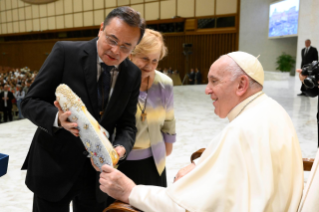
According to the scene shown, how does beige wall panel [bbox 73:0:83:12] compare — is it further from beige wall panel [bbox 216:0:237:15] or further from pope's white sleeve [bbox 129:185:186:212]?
pope's white sleeve [bbox 129:185:186:212]

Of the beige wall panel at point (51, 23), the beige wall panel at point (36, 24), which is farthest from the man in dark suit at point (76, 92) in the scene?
the beige wall panel at point (51, 23)

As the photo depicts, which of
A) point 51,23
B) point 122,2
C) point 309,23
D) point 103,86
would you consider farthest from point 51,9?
point 103,86

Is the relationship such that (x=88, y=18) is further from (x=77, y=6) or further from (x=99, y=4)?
Answer: (x=99, y=4)

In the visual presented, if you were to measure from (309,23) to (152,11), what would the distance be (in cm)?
966

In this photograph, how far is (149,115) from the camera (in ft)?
7.49

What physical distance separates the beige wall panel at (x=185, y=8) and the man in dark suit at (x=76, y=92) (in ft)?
51.3

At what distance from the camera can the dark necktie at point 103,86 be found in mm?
1708

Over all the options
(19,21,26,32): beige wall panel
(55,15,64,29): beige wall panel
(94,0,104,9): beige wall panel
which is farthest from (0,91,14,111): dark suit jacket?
(55,15,64,29): beige wall panel

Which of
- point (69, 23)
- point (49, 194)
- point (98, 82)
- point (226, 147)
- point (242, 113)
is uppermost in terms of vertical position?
point (69, 23)

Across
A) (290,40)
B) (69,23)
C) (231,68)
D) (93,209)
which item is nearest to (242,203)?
(231,68)

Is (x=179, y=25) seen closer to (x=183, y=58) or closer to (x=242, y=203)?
(x=183, y=58)

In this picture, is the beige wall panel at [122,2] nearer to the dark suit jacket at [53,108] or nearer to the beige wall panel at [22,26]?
the beige wall panel at [22,26]

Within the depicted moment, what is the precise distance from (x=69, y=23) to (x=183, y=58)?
776 cm

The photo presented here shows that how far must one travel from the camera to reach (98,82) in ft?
5.61
